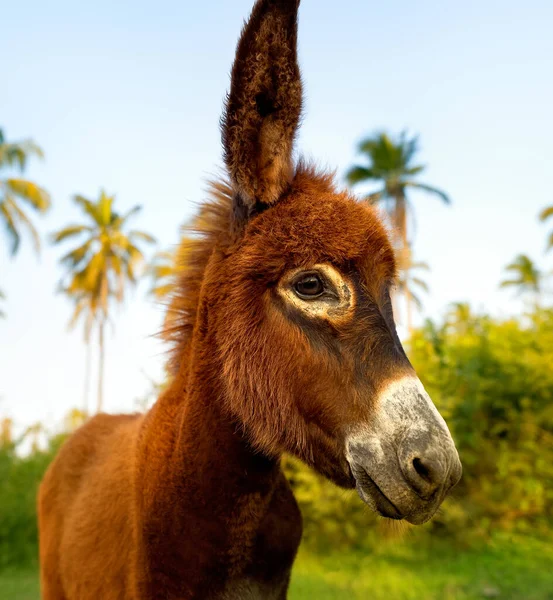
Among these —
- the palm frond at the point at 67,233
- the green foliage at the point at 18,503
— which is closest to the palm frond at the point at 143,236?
the palm frond at the point at 67,233

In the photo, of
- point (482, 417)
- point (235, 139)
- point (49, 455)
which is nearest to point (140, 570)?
point (235, 139)

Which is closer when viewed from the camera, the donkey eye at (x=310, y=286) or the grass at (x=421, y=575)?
the donkey eye at (x=310, y=286)

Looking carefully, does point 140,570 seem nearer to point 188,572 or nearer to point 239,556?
Result: point 188,572

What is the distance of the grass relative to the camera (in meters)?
8.24

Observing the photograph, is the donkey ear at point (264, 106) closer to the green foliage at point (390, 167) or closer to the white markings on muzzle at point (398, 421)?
the white markings on muzzle at point (398, 421)

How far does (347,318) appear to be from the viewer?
2266 mm

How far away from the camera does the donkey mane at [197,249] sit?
2.82 metres

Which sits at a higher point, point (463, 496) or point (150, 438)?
point (150, 438)

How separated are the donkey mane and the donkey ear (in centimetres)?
17

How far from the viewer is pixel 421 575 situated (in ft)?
31.2

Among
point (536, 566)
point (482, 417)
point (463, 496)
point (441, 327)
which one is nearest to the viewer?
point (536, 566)

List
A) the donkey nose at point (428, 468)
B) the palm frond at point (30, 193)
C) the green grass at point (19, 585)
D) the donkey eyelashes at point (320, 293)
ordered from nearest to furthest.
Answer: the donkey nose at point (428, 468), the donkey eyelashes at point (320, 293), the green grass at point (19, 585), the palm frond at point (30, 193)

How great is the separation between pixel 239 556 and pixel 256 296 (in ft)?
3.74

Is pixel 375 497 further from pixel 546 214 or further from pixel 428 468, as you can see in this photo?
pixel 546 214
